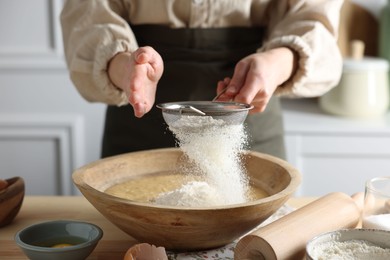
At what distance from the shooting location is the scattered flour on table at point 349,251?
72 cm

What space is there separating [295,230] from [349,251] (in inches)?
3.3

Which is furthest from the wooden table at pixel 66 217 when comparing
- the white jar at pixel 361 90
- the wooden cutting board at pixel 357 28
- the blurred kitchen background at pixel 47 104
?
the wooden cutting board at pixel 357 28

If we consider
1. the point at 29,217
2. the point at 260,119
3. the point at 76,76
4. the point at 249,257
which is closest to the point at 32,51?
the point at 76,76

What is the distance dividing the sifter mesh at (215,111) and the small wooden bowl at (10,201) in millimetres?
282

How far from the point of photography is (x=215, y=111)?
0.93m

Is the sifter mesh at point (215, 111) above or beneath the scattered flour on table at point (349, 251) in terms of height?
above

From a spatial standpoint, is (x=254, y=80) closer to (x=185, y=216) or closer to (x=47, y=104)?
(x=185, y=216)

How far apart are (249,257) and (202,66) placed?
0.63 metres

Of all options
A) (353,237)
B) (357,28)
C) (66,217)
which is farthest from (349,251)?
(357,28)

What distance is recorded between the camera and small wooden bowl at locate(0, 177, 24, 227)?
3.19ft

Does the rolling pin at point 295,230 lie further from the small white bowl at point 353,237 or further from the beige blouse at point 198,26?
the beige blouse at point 198,26

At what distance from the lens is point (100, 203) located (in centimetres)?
83

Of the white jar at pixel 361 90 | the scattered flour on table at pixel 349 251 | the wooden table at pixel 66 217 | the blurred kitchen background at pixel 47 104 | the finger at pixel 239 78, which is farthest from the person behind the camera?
the blurred kitchen background at pixel 47 104

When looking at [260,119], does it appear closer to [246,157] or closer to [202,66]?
[202,66]
